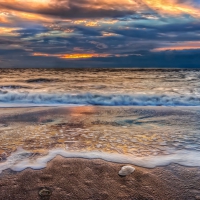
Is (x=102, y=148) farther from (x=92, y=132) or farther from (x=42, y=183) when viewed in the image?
(x=42, y=183)

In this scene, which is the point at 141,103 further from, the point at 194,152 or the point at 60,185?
the point at 60,185

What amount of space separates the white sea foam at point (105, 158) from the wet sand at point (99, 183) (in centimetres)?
12

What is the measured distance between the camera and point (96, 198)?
6.98 ft

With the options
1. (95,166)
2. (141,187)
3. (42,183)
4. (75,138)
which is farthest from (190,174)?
(75,138)

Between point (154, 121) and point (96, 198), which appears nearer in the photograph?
point (96, 198)

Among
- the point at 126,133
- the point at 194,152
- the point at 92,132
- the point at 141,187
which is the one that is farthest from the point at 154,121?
the point at 141,187

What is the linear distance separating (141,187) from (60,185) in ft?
2.65

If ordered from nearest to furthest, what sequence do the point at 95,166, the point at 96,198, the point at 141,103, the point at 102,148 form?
1. the point at 96,198
2. the point at 95,166
3. the point at 102,148
4. the point at 141,103

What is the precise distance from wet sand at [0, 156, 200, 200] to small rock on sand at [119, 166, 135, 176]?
0.05m

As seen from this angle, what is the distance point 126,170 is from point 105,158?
44 cm

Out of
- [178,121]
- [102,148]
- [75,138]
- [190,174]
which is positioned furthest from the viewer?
[178,121]

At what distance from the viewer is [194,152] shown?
3.22 m

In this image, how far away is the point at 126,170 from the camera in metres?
2.68

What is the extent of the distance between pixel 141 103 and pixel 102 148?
556 centimetres
